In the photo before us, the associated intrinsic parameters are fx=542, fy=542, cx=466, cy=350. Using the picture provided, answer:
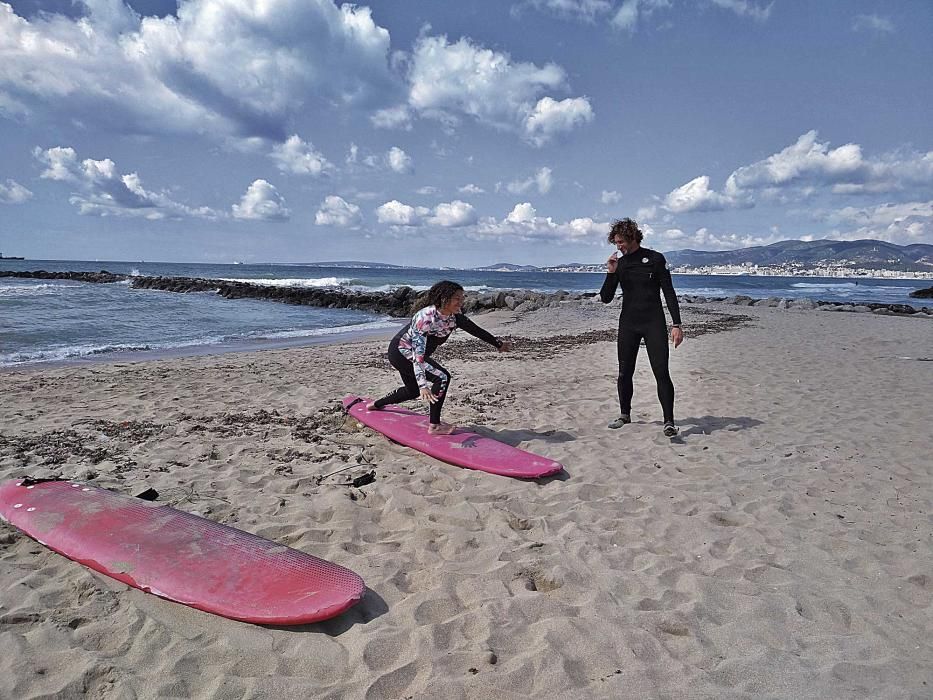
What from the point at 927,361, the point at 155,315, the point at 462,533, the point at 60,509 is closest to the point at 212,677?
the point at 462,533

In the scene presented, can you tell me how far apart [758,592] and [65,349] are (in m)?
14.7

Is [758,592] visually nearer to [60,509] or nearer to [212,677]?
[212,677]

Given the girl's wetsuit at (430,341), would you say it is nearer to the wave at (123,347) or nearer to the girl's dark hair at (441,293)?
the girl's dark hair at (441,293)

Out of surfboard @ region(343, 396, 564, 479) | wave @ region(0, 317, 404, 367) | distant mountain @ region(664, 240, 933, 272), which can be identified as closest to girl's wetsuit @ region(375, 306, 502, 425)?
surfboard @ region(343, 396, 564, 479)

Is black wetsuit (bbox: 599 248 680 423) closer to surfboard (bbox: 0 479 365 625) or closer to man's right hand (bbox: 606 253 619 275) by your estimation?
man's right hand (bbox: 606 253 619 275)

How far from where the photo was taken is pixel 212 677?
7.50 feet

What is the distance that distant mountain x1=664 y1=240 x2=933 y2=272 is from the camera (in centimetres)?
11856

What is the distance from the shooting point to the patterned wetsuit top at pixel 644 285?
215 inches

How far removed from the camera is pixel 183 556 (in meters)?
3.09

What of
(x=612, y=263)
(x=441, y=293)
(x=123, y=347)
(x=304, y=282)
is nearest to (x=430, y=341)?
(x=441, y=293)

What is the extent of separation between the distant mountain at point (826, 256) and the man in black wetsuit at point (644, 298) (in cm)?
11943

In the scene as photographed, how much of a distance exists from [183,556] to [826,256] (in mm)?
173179

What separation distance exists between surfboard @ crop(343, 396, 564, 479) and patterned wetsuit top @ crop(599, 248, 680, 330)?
1.86 meters

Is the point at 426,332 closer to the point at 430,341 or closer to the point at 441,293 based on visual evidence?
the point at 430,341
